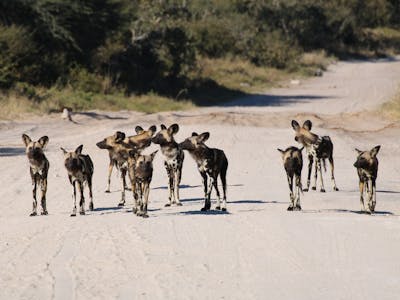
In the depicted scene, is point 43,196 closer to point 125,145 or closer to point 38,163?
point 38,163

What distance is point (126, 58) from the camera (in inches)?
1570

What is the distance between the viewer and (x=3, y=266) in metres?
9.24

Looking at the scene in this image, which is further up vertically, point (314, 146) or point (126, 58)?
point (126, 58)

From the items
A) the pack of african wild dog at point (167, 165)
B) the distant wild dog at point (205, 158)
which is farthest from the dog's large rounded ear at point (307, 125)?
the distant wild dog at point (205, 158)

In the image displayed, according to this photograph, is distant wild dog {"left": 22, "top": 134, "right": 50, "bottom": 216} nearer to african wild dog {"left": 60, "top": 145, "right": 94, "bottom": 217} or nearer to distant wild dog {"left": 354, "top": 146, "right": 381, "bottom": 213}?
african wild dog {"left": 60, "top": 145, "right": 94, "bottom": 217}

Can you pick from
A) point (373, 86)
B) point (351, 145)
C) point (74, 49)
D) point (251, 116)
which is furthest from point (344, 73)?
point (351, 145)

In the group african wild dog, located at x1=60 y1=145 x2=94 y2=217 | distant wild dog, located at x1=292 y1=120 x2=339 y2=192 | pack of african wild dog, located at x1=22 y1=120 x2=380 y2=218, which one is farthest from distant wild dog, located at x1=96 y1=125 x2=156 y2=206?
distant wild dog, located at x1=292 y1=120 x2=339 y2=192

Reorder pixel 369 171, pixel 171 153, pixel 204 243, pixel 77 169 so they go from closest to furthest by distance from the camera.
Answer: pixel 204 243 → pixel 77 169 → pixel 369 171 → pixel 171 153

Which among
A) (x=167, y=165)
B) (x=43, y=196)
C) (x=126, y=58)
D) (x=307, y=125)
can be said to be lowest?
(x=43, y=196)

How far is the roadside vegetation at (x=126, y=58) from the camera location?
34.6 m

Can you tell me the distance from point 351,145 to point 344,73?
35297 mm

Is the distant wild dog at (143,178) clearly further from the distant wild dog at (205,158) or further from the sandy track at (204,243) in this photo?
the distant wild dog at (205,158)

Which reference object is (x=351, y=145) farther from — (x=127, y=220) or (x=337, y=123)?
(x=127, y=220)

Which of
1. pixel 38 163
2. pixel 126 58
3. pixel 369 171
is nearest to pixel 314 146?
pixel 369 171
